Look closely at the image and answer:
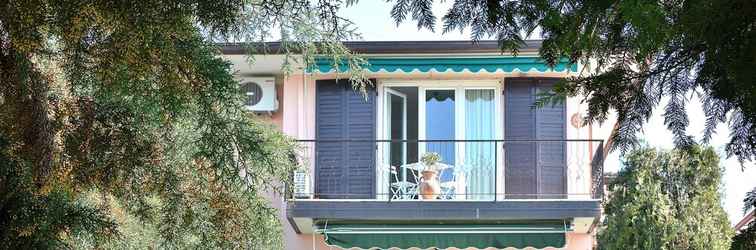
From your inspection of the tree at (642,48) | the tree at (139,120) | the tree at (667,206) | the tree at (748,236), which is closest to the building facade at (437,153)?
the tree at (667,206)

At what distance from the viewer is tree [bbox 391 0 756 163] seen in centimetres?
435

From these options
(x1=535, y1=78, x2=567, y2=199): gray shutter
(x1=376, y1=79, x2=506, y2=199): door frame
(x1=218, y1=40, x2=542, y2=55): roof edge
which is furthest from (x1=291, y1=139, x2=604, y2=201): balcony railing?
(x1=218, y1=40, x2=542, y2=55): roof edge

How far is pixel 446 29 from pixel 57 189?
14.7 feet

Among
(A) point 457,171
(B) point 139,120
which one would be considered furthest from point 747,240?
(A) point 457,171

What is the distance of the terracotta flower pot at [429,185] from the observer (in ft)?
55.9

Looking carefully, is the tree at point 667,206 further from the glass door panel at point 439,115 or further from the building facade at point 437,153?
the glass door panel at point 439,115

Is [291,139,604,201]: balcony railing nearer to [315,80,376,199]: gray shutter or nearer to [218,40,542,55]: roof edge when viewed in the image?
[315,80,376,199]: gray shutter

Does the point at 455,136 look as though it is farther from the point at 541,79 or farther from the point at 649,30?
the point at 649,30

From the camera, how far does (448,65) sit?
16.9 meters

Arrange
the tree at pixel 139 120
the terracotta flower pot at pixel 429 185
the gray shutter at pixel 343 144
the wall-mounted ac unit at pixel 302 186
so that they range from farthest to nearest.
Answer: the gray shutter at pixel 343 144 < the wall-mounted ac unit at pixel 302 186 < the terracotta flower pot at pixel 429 185 < the tree at pixel 139 120

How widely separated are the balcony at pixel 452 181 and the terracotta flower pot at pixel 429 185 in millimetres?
21

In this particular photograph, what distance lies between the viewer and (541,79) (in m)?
17.6

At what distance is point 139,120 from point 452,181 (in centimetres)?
893

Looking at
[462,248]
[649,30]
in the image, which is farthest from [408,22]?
[462,248]
